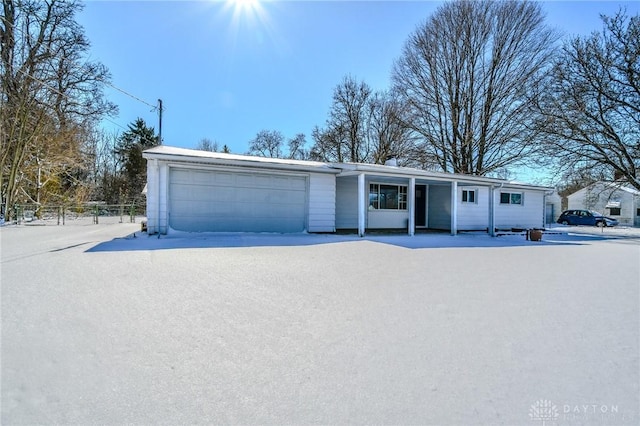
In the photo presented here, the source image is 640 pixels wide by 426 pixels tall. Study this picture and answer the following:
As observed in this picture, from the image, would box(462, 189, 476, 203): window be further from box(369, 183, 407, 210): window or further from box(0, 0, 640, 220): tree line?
box(0, 0, 640, 220): tree line

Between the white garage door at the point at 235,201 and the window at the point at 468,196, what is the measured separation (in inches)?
320

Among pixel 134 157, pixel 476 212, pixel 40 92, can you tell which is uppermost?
pixel 40 92

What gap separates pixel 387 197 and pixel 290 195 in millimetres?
5072

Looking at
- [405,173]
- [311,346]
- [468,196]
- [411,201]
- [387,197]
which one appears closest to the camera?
[311,346]

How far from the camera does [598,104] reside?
1745 centimetres

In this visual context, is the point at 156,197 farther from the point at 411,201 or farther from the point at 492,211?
the point at 492,211

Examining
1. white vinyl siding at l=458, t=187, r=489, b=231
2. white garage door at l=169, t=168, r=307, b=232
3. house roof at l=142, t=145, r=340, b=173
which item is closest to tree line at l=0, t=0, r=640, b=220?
white vinyl siding at l=458, t=187, r=489, b=231

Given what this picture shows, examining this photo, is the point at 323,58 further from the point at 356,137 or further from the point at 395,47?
the point at 356,137

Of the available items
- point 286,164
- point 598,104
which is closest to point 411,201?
point 286,164

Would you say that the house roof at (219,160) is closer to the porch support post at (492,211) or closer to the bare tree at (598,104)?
the porch support post at (492,211)

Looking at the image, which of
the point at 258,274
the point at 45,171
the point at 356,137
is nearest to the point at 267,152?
the point at 356,137

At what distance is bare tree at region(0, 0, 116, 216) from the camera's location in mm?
15234

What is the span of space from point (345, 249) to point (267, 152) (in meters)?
28.2

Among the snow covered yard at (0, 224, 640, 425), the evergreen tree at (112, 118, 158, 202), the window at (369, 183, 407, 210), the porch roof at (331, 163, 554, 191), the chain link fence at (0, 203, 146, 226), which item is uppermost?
the evergreen tree at (112, 118, 158, 202)
